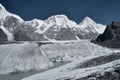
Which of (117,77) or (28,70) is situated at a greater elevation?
(117,77)

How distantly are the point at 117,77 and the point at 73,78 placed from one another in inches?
162

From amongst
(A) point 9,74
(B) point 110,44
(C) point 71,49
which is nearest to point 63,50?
(C) point 71,49

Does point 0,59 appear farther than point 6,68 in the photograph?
Yes

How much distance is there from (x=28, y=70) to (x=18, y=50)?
656cm

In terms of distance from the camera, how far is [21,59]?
46.6 metres

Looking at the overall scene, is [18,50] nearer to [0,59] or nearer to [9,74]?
[0,59]

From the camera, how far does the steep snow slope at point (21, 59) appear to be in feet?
147

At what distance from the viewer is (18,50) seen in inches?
1978

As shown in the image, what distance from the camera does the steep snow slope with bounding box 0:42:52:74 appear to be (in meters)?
44.8

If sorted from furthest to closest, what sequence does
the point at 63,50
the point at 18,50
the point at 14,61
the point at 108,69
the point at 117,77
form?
the point at 63,50 → the point at 18,50 → the point at 14,61 → the point at 108,69 → the point at 117,77

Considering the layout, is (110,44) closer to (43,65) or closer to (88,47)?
(88,47)

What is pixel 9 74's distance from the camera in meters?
42.2

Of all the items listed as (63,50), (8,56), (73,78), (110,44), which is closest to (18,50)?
(8,56)

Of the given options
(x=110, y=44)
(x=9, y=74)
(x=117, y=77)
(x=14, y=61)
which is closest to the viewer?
(x=117, y=77)
